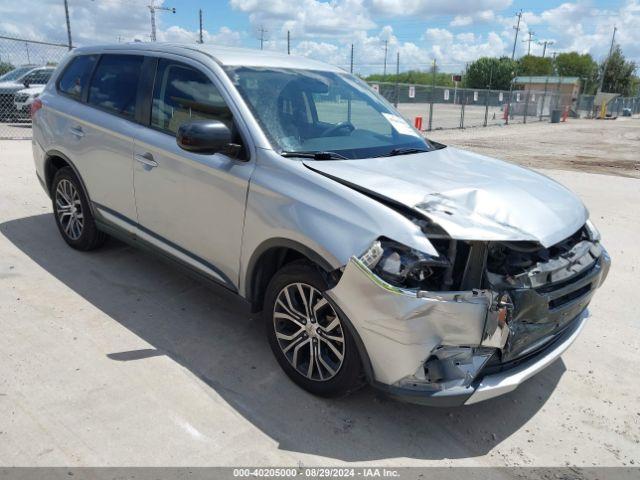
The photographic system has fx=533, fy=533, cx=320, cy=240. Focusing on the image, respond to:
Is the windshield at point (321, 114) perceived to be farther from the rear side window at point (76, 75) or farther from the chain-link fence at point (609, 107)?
the chain-link fence at point (609, 107)

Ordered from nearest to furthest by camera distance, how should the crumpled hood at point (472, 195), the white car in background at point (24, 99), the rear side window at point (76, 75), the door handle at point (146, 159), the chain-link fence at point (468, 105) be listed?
the crumpled hood at point (472, 195), the door handle at point (146, 159), the rear side window at point (76, 75), the white car in background at point (24, 99), the chain-link fence at point (468, 105)

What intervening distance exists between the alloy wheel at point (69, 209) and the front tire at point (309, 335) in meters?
2.62

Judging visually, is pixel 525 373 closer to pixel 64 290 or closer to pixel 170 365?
pixel 170 365

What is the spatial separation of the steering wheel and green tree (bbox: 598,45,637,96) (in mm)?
72276

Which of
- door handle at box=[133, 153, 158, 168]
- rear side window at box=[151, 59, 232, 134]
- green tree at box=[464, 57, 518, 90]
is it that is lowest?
door handle at box=[133, 153, 158, 168]

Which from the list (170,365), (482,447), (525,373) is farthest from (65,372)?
(525,373)

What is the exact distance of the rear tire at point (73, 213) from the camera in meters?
4.79

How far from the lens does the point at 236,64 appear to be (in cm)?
362

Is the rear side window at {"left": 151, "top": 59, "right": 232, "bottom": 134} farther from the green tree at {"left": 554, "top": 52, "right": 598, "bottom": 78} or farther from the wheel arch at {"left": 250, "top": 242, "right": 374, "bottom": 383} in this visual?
the green tree at {"left": 554, "top": 52, "right": 598, "bottom": 78}

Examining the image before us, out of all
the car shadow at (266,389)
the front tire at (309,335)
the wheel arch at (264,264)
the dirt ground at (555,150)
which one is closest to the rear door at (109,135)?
the car shadow at (266,389)

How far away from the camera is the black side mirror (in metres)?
3.07

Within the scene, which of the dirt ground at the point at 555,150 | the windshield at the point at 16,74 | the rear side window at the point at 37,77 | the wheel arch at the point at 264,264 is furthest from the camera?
the windshield at the point at 16,74

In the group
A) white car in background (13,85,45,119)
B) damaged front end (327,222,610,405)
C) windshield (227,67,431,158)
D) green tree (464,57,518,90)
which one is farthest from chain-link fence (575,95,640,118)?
damaged front end (327,222,610,405)

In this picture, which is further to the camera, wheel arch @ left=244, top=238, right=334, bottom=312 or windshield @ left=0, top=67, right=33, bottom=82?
windshield @ left=0, top=67, right=33, bottom=82
